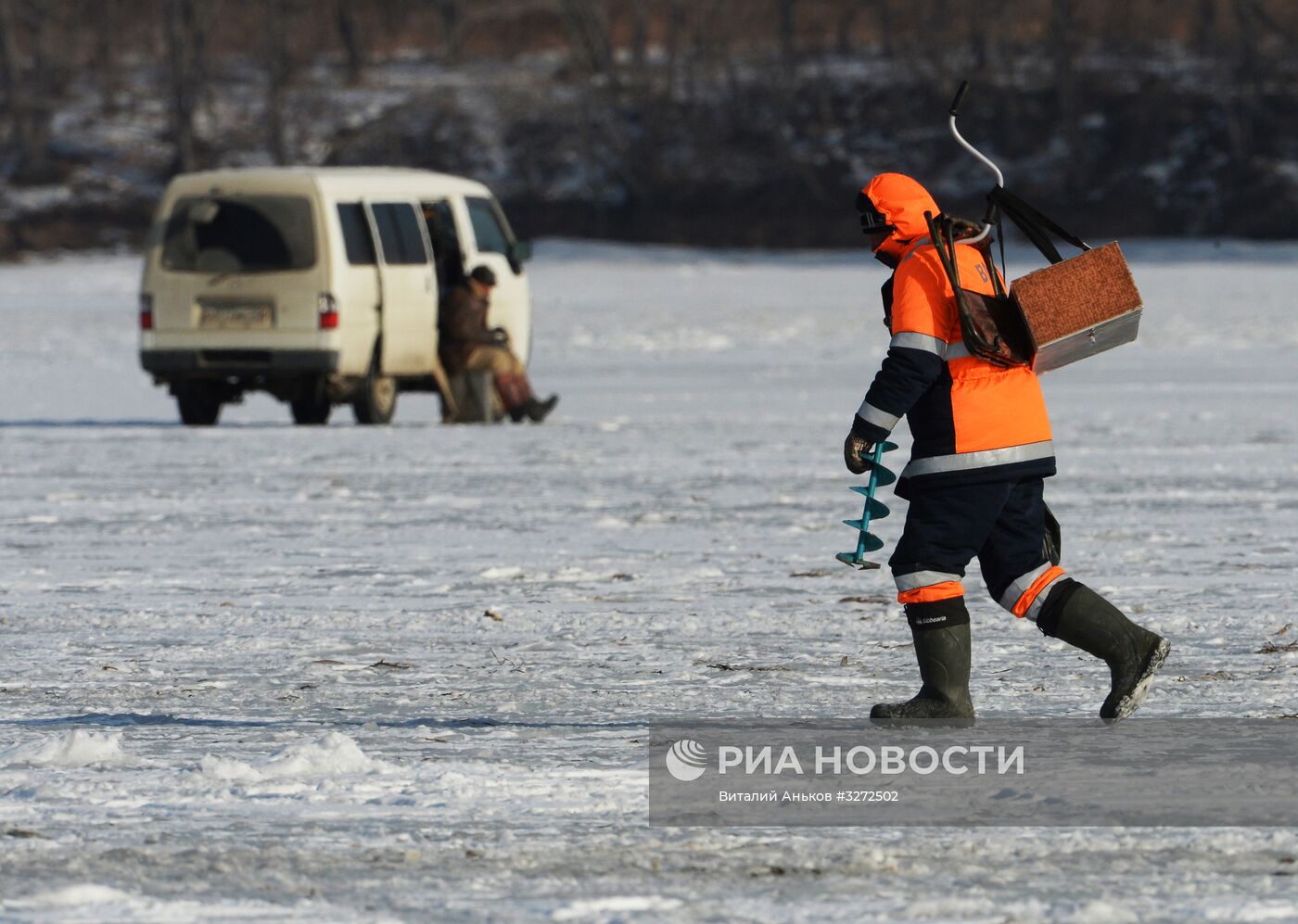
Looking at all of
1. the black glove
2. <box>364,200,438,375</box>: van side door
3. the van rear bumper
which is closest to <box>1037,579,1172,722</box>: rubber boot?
the black glove

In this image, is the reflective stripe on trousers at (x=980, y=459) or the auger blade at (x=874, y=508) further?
the auger blade at (x=874, y=508)

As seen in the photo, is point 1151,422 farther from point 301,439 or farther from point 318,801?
point 318,801

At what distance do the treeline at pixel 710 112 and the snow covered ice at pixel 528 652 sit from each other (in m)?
35.4

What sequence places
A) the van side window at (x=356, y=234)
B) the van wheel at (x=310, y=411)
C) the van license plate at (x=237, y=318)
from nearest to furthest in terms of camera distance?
the van license plate at (x=237, y=318), the van side window at (x=356, y=234), the van wheel at (x=310, y=411)

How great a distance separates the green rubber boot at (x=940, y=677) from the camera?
227 inches

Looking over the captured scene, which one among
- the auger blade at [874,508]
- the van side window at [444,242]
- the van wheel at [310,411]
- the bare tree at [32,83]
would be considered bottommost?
the bare tree at [32,83]

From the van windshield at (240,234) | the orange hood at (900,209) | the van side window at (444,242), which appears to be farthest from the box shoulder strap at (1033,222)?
the van side window at (444,242)

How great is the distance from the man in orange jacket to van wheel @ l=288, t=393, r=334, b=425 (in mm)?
12070

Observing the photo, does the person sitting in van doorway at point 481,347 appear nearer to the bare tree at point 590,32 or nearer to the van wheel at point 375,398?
the van wheel at point 375,398

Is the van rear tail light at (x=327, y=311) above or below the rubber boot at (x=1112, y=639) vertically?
below

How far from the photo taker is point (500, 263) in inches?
720

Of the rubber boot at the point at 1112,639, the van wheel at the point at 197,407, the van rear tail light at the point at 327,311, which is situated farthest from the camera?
the van wheel at the point at 197,407

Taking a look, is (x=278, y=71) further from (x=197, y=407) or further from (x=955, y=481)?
(x=955, y=481)

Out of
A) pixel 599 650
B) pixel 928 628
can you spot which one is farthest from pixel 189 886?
pixel 599 650
